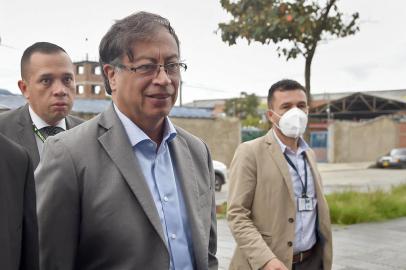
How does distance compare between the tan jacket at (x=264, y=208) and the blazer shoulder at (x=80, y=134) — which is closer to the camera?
the blazer shoulder at (x=80, y=134)

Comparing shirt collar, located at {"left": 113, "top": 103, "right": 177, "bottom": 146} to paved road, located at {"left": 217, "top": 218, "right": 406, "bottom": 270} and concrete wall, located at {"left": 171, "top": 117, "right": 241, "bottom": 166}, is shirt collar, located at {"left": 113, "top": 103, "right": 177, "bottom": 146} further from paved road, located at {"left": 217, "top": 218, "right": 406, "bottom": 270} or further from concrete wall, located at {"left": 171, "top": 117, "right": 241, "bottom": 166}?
concrete wall, located at {"left": 171, "top": 117, "right": 241, "bottom": 166}

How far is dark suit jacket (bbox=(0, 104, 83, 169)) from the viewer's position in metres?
2.79

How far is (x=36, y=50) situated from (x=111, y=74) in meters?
1.09

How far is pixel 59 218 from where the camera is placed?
1828 millimetres

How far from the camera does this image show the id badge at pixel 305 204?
330cm

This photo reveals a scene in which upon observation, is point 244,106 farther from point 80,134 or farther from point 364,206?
point 80,134

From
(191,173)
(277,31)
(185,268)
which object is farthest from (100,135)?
(277,31)

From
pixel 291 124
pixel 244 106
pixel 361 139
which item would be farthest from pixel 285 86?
pixel 244 106

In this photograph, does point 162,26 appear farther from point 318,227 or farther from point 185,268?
point 318,227

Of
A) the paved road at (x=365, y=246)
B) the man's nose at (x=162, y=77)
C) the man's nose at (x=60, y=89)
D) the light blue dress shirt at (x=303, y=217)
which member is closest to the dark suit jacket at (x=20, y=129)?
the man's nose at (x=60, y=89)

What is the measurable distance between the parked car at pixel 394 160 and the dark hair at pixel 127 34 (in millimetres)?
28477

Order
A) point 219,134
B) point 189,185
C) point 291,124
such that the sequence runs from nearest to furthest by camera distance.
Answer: point 189,185, point 291,124, point 219,134

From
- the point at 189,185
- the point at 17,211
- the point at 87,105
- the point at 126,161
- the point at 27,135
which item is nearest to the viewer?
the point at 17,211

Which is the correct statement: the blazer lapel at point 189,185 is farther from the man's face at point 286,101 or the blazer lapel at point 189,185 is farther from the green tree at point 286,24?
the green tree at point 286,24
